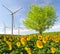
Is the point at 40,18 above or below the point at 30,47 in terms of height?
above

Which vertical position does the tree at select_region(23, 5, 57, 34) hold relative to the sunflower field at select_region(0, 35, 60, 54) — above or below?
above

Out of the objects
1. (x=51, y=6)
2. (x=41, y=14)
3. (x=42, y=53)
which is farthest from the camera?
(x=51, y=6)

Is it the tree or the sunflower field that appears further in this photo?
the tree

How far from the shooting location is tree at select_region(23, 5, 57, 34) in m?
56.0

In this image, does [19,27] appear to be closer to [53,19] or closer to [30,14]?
[30,14]

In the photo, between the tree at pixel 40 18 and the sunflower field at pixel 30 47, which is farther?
the tree at pixel 40 18

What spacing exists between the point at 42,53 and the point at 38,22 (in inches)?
2052

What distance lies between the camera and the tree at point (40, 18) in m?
56.0

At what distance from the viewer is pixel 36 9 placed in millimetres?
59594

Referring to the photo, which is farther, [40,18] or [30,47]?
[40,18]

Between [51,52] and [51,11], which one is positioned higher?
[51,11]

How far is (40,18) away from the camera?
56.6m

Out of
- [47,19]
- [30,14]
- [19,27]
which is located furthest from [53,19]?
[19,27]

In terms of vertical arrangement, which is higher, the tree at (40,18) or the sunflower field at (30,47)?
the tree at (40,18)
